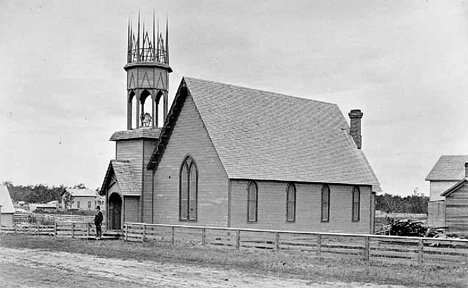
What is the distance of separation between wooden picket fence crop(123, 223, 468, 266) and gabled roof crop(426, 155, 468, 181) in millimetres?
44978

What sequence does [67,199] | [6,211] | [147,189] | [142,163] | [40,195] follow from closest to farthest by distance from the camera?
1. [147,189]
2. [142,163]
3. [6,211]
4. [67,199]
5. [40,195]

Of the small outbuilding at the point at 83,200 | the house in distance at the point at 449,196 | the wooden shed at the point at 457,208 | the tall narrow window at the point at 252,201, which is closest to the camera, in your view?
the tall narrow window at the point at 252,201

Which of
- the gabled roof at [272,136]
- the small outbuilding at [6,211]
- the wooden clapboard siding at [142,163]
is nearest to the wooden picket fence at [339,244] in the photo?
the wooden clapboard siding at [142,163]

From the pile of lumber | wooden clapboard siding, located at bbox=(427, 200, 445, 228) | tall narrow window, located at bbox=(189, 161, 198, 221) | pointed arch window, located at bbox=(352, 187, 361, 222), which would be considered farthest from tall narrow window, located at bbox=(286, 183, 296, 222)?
wooden clapboard siding, located at bbox=(427, 200, 445, 228)

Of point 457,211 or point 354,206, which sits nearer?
point 354,206

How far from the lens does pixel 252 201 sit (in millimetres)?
35094

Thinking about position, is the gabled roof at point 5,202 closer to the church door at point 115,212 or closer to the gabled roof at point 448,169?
the church door at point 115,212

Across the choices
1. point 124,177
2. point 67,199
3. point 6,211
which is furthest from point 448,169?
point 67,199

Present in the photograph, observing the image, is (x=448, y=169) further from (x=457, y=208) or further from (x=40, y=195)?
(x=40, y=195)

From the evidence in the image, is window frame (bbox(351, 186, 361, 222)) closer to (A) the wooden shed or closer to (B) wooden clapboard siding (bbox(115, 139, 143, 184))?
(A) the wooden shed

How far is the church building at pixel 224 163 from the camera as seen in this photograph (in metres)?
34.8

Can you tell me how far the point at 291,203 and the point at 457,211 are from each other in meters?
19.3

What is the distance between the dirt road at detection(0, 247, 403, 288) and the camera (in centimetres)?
1805

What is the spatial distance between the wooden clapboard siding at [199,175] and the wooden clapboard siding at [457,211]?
24.1m
